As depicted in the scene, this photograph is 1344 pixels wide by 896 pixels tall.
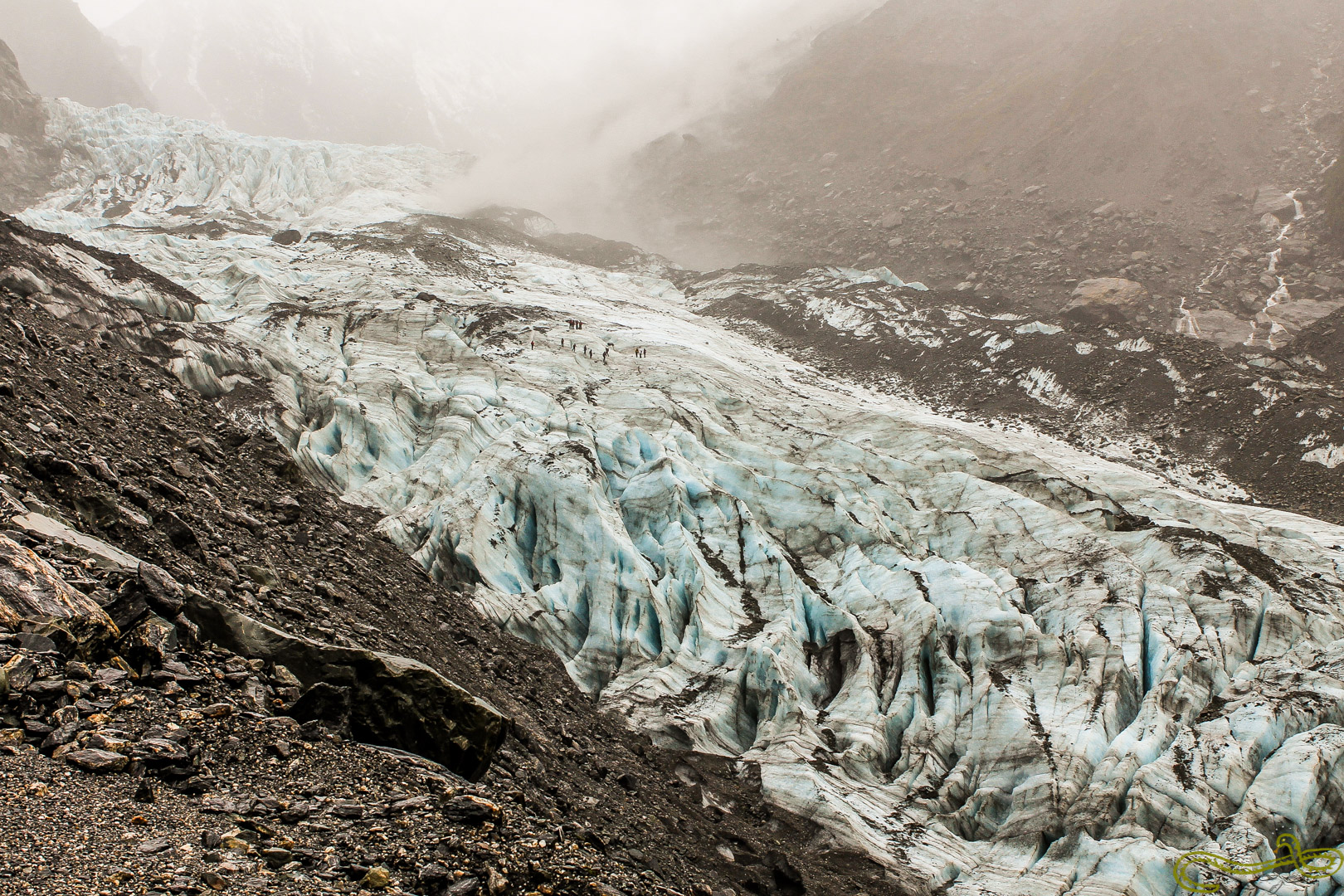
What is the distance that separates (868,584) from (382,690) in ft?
44.6

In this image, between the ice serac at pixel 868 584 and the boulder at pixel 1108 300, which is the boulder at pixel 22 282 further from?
the boulder at pixel 1108 300

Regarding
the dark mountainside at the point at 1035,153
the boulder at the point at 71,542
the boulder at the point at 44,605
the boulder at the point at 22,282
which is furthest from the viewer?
the dark mountainside at the point at 1035,153

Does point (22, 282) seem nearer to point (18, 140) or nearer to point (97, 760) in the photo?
point (97, 760)

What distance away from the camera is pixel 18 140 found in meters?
53.5

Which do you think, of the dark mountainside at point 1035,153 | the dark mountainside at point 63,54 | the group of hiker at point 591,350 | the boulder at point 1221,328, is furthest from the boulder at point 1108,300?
the dark mountainside at point 63,54

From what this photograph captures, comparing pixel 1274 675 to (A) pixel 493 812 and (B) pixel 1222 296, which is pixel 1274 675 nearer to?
(A) pixel 493 812

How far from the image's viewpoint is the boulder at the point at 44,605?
5832mm

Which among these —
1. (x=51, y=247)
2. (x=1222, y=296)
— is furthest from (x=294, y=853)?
(x=1222, y=296)

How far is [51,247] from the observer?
2138 cm

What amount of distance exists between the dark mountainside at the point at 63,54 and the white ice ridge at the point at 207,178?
51.1m

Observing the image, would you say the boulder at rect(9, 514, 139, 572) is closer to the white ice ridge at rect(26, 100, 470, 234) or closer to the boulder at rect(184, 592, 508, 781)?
the boulder at rect(184, 592, 508, 781)

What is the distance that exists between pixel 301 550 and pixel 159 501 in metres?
2.59

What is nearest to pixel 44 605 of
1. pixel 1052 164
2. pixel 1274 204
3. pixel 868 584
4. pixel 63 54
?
pixel 868 584

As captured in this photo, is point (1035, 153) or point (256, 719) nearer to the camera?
point (256, 719)
